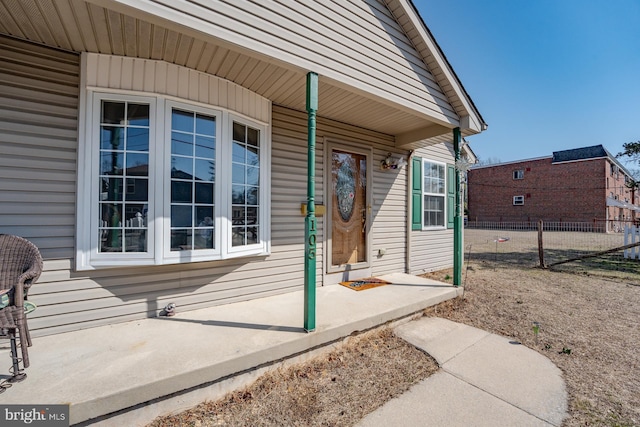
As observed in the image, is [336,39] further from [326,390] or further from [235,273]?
[326,390]

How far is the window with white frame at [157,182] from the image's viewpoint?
2623 millimetres

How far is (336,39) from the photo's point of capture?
2943mm

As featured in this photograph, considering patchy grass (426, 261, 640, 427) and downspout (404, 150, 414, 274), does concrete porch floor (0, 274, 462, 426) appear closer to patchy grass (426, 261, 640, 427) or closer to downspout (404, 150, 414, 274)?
patchy grass (426, 261, 640, 427)

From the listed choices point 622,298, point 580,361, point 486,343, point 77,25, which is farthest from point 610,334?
point 77,25

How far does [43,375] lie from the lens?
1858 mm

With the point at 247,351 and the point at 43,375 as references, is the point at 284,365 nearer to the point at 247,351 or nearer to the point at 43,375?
the point at 247,351

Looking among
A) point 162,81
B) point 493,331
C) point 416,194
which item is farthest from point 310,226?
point 416,194

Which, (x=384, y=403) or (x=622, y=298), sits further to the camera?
(x=622, y=298)

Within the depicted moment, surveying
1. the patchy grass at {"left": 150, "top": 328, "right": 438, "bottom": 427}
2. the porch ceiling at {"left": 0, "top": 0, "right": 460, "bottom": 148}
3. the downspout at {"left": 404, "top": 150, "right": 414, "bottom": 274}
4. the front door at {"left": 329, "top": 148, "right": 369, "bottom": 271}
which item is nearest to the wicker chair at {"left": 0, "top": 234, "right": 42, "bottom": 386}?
the patchy grass at {"left": 150, "top": 328, "right": 438, "bottom": 427}

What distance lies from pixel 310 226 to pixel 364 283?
2184mm

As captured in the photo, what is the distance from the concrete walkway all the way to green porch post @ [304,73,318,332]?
939 millimetres

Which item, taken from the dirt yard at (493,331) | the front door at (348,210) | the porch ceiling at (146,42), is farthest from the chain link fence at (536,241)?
the porch ceiling at (146,42)

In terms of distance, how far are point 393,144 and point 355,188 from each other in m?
1.28

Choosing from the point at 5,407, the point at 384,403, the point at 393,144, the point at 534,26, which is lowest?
the point at 384,403
